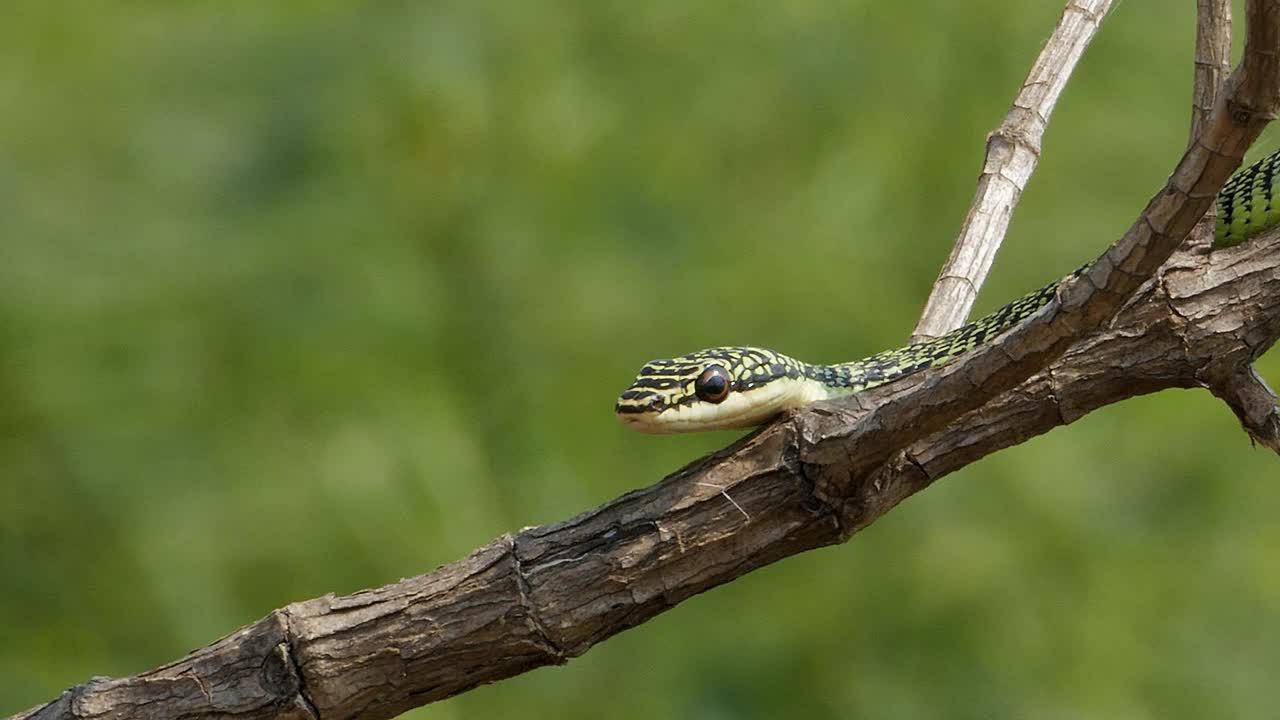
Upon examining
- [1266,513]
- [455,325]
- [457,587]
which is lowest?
[457,587]

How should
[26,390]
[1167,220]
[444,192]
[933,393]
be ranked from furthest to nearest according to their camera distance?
[444,192] → [26,390] → [933,393] → [1167,220]

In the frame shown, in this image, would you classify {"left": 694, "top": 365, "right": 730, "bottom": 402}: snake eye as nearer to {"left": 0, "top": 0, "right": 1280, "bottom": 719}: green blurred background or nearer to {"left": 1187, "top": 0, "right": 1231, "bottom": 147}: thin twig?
{"left": 1187, "top": 0, "right": 1231, "bottom": 147}: thin twig

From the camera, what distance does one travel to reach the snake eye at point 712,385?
2.08 meters

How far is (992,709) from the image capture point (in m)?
4.09

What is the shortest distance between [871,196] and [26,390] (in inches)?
112

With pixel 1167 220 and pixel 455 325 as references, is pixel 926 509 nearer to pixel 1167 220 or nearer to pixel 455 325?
pixel 455 325

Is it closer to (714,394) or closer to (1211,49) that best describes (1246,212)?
(1211,49)

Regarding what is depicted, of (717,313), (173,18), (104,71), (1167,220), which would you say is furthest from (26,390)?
(1167,220)

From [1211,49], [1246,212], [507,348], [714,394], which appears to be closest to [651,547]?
[714,394]

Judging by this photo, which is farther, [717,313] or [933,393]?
[717,313]

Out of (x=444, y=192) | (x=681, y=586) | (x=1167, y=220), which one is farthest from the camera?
(x=444, y=192)

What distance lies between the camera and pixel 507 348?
417 cm

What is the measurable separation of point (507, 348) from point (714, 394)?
215cm

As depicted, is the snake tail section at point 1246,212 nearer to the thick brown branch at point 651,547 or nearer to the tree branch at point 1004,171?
the thick brown branch at point 651,547
